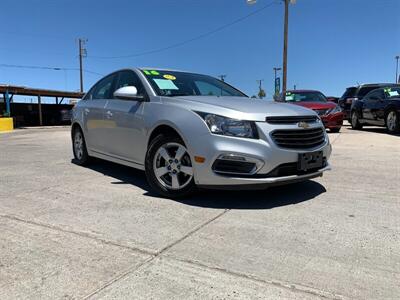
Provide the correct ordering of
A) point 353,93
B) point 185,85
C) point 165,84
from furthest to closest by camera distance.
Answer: point 353,93 < point 185,85 < point 165,84

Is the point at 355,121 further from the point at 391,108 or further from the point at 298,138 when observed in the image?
the point at 298,138

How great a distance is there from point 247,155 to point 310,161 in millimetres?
793

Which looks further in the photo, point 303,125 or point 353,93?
point 353,93

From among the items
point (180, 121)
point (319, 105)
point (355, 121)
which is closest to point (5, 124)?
point (319, 105)

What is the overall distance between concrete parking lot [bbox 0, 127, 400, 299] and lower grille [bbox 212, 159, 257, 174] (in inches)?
16.2

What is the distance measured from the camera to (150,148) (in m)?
4.80

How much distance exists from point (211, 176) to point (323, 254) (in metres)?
1.45

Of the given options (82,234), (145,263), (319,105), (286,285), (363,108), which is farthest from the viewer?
(363,108)

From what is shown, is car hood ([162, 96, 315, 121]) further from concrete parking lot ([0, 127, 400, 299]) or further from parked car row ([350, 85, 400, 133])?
parked car row ([350, 85, 400, 133])

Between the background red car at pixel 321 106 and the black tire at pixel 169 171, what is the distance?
7896 mm

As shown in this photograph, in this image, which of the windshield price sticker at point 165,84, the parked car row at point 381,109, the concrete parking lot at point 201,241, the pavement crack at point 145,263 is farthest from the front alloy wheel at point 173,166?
the parked car row at point 381,109

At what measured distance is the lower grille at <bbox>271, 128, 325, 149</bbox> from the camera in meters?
4.18

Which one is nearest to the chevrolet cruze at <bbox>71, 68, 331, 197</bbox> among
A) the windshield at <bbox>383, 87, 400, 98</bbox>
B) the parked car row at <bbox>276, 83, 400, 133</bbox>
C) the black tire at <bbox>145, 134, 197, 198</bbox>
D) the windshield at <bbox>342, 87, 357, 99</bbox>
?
the black tire at <bbox>145, 134, 197, 198</bbox>

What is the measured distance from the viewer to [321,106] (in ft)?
40.9
